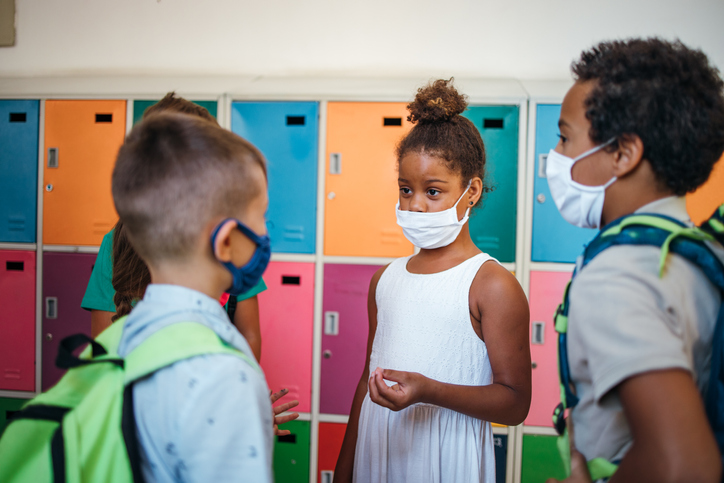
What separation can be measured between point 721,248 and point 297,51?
2.25 meters

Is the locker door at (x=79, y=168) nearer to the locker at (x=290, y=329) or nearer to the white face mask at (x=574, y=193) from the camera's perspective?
the locker at (x=290, y=329)

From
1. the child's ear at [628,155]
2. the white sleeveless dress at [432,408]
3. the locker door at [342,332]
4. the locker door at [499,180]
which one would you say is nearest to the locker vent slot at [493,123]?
the locker door at [499,180]

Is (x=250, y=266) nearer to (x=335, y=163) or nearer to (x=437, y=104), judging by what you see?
(x=437, y=104)

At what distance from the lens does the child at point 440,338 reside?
877mm

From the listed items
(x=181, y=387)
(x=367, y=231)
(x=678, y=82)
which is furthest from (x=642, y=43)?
(x=367, y=231)

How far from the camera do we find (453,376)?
95 cm

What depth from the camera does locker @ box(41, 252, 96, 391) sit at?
204 centimetres

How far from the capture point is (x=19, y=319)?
2068 millimetres

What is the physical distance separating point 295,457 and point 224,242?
1.68m

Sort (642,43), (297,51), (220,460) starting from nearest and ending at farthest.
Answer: (220,460) → (642,43) → (297,51)

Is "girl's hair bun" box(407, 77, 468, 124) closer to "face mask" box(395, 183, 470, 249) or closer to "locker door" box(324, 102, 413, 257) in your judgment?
"face mask" box(395, 183, 470, 249)

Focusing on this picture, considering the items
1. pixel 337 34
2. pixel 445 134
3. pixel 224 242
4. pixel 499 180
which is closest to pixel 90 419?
pixel 224 242

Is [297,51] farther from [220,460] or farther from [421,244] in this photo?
[220,460]

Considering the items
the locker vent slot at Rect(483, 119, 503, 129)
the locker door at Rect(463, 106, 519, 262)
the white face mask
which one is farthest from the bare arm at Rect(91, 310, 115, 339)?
the locker vent slot at Rect(483, 119, 503, 129)
